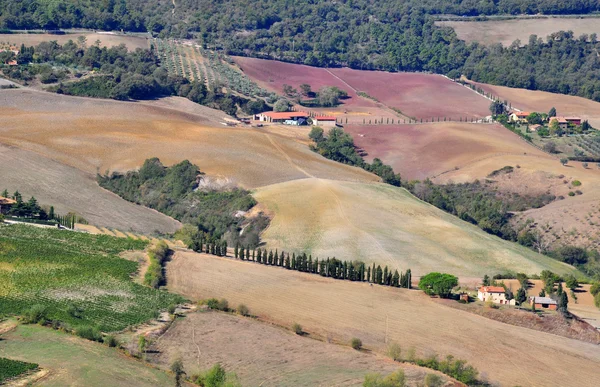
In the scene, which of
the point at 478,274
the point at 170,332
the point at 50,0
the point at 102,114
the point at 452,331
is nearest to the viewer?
the point at 170,332

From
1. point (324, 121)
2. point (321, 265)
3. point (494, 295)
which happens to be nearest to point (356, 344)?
point (494, 295)

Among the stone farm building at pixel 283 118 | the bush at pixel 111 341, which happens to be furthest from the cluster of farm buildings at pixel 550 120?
the bush at pixel 111 341

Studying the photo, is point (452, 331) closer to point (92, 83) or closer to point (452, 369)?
point (452, 369)

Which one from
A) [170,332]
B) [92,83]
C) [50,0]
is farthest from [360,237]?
[50,0]

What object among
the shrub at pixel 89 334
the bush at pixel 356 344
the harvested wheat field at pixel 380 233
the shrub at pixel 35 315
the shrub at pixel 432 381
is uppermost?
the harvested wheat field at pixel 380 233

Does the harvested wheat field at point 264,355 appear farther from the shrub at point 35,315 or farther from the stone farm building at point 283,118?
the stone farm building at point 283,118

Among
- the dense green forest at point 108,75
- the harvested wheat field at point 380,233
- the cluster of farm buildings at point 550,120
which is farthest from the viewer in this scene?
the cluster of farm buildings at point 550,120

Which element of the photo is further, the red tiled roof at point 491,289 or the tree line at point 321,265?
the tree line at point 321,265
